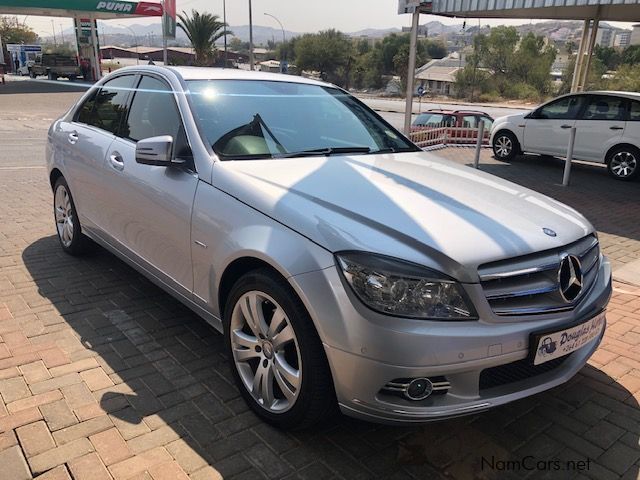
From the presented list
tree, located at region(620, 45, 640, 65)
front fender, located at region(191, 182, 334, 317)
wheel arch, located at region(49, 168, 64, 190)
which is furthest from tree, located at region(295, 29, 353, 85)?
front fender, located at region(191, 182, 334, 317)

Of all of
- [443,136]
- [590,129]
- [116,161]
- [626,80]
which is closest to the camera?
[116,161]

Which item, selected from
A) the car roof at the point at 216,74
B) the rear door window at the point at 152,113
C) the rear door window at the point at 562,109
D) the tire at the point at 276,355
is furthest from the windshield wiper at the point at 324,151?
the rear door window at the point at 562,109

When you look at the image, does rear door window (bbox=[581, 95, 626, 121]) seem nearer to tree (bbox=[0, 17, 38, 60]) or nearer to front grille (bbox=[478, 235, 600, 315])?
front grille (bbox=[478, 235, 600, 315])

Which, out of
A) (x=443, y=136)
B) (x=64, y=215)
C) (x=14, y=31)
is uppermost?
(x=14, y=31)

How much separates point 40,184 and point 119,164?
502 cm

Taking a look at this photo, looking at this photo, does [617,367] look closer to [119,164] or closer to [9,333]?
[119,164]

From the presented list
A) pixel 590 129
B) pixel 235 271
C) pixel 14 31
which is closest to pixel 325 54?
pixel 14 31

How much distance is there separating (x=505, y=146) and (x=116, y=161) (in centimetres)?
1059

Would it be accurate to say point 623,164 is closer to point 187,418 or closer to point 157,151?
point 157,151

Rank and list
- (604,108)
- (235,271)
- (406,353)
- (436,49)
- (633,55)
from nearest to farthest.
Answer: (406,353)
(235,271)
(604,108)
(633,55)
(436,49)

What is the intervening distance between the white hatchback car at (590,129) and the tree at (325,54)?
235ft

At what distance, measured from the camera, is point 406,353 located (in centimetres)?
219

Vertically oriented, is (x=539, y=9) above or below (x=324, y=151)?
above

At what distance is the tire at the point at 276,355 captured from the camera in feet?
7.92
